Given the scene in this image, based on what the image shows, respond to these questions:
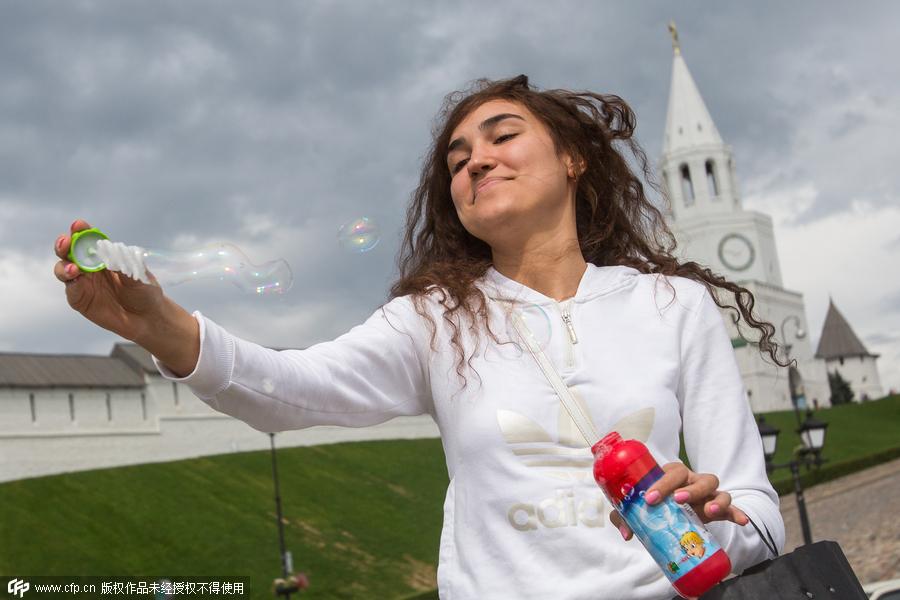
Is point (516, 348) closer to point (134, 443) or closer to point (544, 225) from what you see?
point (544, 225)

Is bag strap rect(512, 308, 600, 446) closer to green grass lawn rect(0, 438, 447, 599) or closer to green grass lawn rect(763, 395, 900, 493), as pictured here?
green grass lawn rect(0, 438, 447, 599)

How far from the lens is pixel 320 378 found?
2098mm

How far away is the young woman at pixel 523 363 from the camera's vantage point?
197 cm

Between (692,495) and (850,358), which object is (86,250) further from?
(850,358)

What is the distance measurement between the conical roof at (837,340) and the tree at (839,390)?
6.09ft

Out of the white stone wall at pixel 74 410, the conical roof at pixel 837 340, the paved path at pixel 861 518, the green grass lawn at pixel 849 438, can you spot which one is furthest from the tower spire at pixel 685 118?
the white stone wall at pixel 74 410

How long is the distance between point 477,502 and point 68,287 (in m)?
0.87

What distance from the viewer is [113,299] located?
1848 millimetres

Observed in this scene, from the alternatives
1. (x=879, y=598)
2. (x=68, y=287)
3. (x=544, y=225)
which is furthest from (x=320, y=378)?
(x=879, y=598)

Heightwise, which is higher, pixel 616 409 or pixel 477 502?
pixel 616 409

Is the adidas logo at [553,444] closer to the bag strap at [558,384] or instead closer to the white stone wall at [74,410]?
the bag strap at [558,384]

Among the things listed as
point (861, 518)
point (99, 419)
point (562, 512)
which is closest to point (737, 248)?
point (99, 419)

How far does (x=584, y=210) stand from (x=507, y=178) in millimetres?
473

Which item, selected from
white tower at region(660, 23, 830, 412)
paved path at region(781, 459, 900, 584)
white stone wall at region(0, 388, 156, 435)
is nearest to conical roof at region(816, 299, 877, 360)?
white tower at region(660, 23, 830, 412)
